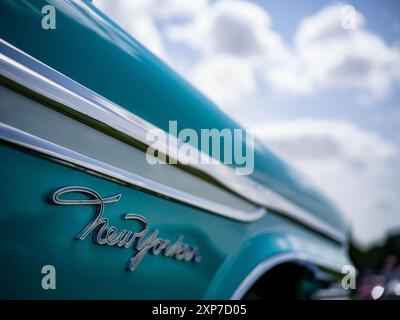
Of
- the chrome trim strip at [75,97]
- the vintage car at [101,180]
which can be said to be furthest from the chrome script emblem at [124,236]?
the chrome trim strip at [75,97]

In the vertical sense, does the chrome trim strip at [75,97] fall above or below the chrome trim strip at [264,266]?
above

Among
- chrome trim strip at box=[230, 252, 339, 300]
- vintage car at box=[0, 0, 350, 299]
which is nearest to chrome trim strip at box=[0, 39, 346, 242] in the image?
vintage car at box=[0, 0, 350, 299]

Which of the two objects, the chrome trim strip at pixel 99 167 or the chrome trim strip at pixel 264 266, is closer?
the chrome trim strip at pixel 99 167

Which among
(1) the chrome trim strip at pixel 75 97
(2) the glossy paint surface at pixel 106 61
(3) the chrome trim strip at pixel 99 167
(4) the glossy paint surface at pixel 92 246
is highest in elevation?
(2) the glossy paint surface at pixel 106 61

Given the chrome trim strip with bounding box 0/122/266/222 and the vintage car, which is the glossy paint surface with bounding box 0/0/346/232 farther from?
the chrome trim strip with bounding box 0/122/266/222

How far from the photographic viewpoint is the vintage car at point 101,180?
916mm

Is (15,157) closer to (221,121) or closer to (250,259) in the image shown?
(221,121)

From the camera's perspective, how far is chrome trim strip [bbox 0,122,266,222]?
90cm

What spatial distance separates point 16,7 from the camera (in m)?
0.93

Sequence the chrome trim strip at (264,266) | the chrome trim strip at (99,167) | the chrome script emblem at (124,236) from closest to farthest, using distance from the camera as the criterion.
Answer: the chrome trim strip at (99,167)
the chrome script emblem at (124,236)
the chrome trim strip at (264,266)

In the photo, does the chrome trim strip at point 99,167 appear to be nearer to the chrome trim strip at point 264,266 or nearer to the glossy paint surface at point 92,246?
the glossy paint surface at point 92,246

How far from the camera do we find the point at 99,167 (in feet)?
3.54

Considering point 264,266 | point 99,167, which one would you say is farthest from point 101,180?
point 264,266
